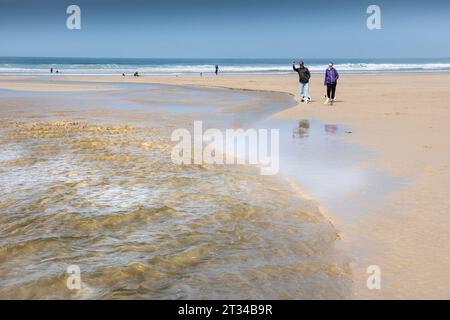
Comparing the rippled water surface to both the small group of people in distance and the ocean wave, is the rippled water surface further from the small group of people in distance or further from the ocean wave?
the ocean wave

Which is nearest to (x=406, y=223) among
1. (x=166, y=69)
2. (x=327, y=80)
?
(x=327, y=80)

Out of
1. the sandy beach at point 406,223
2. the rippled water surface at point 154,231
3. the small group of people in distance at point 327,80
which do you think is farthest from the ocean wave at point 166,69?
the rippled water surface at point 154,231

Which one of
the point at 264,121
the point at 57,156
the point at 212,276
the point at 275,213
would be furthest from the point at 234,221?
the point at 264,121

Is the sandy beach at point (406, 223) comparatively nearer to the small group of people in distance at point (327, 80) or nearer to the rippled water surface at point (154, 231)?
the rippled water surface at point (154, 231)

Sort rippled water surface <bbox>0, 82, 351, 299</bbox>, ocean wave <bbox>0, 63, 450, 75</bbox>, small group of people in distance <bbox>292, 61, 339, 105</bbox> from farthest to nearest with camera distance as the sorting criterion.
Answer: ocean wave <bbox>0, 63, 450, 75</bbox>
small group of people in distance <bbox>292, 61, 339, 105</bbox>
rippled water surface <bbox>0, 82, 351, 299</bbox>

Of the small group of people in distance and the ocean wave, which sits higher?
the ocean wave

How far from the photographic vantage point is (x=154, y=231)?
5246 millimetres

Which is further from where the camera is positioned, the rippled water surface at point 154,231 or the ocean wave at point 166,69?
the ocean wave at point 166,69

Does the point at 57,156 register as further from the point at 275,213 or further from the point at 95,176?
the point at 275,213

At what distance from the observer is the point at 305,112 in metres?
18.2

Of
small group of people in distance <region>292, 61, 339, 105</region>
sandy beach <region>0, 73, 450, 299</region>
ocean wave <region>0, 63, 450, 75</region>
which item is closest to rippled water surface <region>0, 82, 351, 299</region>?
sandy beach <region>0, 73, 450, 299</region>

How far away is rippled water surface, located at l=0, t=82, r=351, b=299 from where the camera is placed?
3.98m

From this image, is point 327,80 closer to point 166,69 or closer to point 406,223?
point 406,223

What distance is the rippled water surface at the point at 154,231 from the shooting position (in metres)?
3.98
